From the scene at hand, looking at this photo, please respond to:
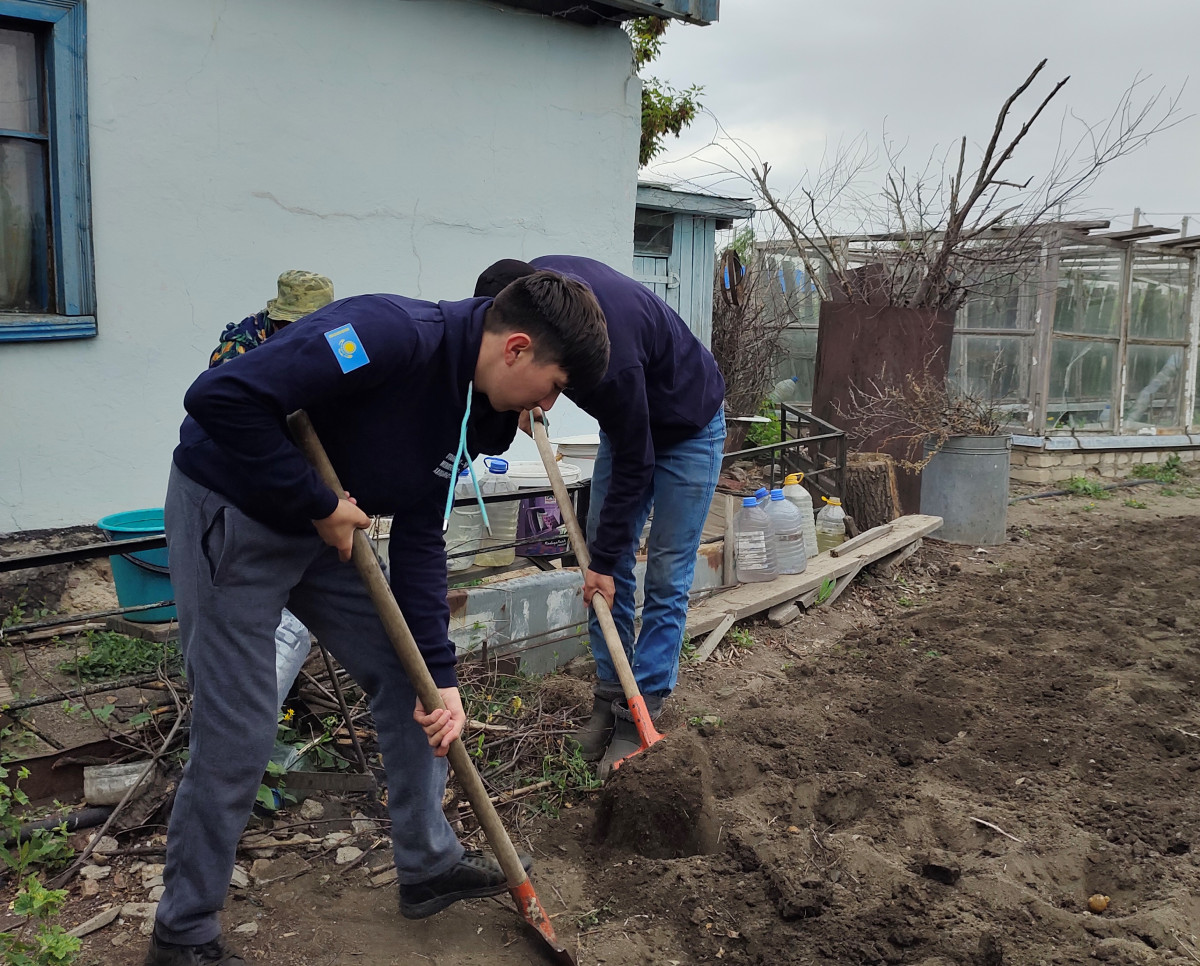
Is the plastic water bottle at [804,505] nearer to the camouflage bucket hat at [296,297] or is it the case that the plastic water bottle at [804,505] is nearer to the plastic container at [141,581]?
the camouflage bucket hat at [296,297]

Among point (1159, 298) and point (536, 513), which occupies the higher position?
point (1159, 298)

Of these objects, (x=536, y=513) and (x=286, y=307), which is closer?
(x=286, y=307)

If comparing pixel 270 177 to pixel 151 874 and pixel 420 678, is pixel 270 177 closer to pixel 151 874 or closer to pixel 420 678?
→ pixel 151 874

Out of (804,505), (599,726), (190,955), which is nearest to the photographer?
(190,955)

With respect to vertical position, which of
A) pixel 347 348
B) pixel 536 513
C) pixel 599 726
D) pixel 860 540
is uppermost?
pixel 347 348

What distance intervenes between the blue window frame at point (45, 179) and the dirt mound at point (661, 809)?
3.51 meters

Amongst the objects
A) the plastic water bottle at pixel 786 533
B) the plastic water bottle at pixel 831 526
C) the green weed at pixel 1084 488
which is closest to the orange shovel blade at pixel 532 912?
the plastic water bottle at pixel 786 533

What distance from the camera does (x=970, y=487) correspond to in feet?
27.0

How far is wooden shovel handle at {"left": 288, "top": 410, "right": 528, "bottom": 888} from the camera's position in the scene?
2.22 metres

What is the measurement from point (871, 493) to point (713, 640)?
2960mm

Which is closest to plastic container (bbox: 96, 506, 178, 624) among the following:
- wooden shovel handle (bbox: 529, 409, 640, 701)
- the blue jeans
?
wooden shovel handle (bbox: 529, 409, 640, 701)

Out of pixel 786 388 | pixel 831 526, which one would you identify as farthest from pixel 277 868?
pixel 786 388

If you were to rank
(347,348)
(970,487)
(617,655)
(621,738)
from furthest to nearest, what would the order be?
(970,487), (621,738), (617,655), (347,348)

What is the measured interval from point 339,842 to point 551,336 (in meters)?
1.87
